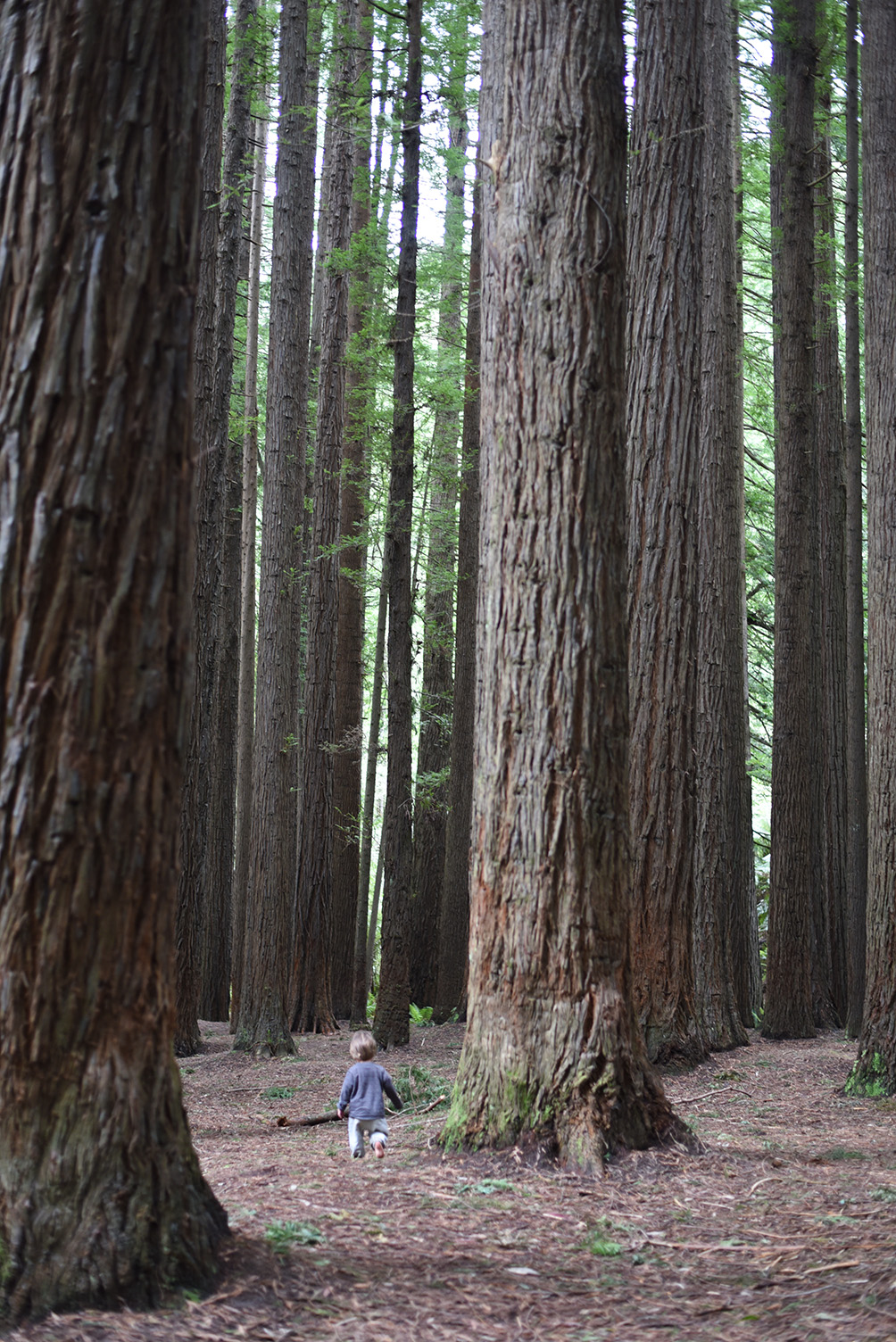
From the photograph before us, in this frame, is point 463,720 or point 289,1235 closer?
point 289,1235

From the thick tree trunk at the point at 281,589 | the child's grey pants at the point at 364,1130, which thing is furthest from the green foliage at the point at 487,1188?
the thick tree trunk at the point at 281,589

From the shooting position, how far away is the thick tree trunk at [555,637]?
16.7ft

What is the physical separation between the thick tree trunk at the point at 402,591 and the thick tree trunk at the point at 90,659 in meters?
7.76

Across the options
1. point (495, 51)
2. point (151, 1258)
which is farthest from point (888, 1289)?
point (495, 51)

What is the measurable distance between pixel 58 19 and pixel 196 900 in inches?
358

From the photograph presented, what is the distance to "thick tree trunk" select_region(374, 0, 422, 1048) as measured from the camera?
1107 centimetres

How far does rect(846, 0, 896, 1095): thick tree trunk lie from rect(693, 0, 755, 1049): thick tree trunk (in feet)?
5.89

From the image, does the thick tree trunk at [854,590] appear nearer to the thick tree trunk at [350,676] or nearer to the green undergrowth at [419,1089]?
the green undergrowth at [419,1089]

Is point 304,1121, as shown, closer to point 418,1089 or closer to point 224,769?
point 418,1089

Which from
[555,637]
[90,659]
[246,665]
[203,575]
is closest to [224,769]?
[246,665]

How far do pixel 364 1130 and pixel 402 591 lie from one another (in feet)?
20.3

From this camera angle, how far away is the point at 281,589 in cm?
1163

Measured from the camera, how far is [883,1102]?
303 inches

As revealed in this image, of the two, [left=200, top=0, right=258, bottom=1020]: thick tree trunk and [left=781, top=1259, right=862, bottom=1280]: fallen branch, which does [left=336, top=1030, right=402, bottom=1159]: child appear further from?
[left=200, top=0, right=258, bottom=1020]: thick tree trunk
